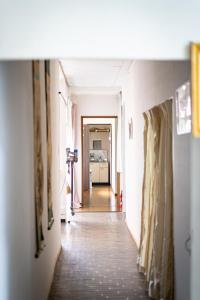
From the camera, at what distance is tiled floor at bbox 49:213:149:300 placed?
3.21 m

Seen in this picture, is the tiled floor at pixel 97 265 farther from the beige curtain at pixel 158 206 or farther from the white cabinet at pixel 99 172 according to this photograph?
the white cabinet at pixel 99 172

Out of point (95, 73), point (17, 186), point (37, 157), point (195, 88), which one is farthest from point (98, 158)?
point (195, 88)

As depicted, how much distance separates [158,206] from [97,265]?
1.40 m

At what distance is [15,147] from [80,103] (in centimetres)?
578

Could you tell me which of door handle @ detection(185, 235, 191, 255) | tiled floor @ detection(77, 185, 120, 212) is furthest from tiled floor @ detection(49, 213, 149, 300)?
tiled floor @ detection(77, 185, 120, 212)

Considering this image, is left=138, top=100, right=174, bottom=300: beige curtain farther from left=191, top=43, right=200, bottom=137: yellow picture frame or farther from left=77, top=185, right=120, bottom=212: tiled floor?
left=77, top=185, right=120, bottom=212: tiled floor

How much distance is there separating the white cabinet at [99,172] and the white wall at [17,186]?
10499 mm

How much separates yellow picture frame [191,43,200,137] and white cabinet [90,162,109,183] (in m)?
11.6

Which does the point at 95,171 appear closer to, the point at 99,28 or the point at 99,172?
the point at 99,172

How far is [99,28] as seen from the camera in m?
1.42

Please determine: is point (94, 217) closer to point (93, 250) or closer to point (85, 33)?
point (93, 250)

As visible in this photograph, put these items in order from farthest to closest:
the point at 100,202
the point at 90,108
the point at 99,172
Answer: the point at 99,172 < the point at 100,202 < the point at 90,108

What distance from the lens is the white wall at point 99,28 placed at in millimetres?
1390

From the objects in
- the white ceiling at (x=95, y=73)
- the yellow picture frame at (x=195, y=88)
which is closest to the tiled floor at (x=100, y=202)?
the white ceiling at (x=95, y=73)
